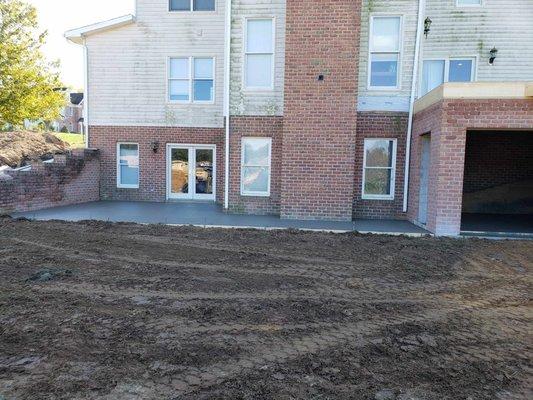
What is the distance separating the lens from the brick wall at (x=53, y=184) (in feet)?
38.0

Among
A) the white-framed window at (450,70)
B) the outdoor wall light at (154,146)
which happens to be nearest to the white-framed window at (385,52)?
the white-framed window at (450,70)

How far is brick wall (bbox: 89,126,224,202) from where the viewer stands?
14.5 metres

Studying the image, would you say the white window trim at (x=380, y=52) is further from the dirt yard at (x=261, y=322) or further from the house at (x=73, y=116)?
the house at (x=73, y=116)

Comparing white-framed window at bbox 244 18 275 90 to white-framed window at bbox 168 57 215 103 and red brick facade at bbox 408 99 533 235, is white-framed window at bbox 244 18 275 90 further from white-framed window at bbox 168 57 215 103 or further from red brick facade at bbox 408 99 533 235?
red brick facade at bbox 408 99 533 235

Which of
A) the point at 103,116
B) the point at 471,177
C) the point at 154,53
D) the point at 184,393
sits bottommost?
the point at 184,393

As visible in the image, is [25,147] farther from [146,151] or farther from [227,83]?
[227,83]

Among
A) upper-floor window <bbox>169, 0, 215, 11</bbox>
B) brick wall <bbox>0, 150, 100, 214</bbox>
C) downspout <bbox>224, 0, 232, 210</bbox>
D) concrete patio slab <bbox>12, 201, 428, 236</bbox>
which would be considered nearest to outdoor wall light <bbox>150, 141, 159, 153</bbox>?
brick wall <bbox>0, 150, 100, 214</bbox>

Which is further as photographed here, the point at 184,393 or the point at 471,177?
the point at 471,177

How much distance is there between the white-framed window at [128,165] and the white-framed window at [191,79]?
2425 millimetres

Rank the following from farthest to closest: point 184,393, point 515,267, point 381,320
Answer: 1. point 515,267
2. point 381,320
3. point 184,393

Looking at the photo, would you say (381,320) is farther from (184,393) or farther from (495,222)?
(495,222)

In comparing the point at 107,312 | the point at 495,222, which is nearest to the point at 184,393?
the point at 107,312

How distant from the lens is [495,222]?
38.1 ft

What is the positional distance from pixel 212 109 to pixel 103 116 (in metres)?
4.12
